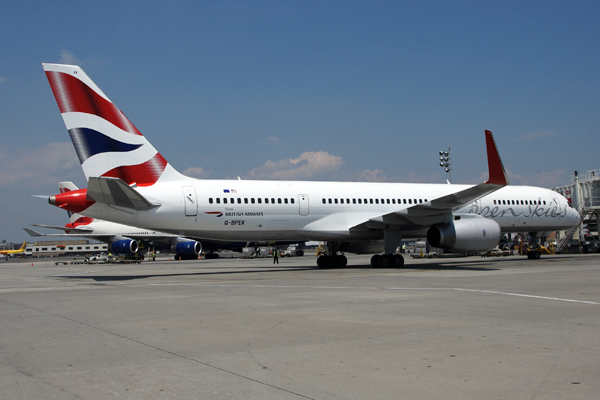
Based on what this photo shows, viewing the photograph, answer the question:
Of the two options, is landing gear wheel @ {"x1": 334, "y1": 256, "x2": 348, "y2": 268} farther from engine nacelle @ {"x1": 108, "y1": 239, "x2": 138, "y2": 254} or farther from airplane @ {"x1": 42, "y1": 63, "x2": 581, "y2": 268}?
engine nacelle @ {"x1": 108, "y1": 239, "x2": 138, "y2": 254}

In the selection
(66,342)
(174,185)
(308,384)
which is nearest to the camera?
(308,384)

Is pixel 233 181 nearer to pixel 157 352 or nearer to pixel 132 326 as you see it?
pixel 132 326

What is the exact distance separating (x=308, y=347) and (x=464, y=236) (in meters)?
16.7

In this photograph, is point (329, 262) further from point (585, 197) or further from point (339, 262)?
point (585, 197)

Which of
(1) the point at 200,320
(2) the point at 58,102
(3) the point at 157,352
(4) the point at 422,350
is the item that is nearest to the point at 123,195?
(2) the point at 58,102

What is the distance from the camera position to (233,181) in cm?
2142

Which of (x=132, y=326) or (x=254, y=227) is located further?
(x=254, y=227)

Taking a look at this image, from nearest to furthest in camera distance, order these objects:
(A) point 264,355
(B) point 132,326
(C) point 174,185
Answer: (A) point 264,355, (B) point 132,326, (C) point 174,185

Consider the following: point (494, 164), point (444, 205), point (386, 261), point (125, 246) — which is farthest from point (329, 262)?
point (125, 246)

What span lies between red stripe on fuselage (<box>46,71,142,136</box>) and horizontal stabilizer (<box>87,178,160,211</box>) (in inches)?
124

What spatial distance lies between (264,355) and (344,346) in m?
1.01

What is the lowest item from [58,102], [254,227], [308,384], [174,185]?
[308,384]

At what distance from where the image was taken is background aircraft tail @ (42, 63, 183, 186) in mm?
18344

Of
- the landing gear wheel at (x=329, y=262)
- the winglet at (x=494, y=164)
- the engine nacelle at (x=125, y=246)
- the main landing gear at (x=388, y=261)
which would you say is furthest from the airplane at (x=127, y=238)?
the winglet at (x=494, y=164)
